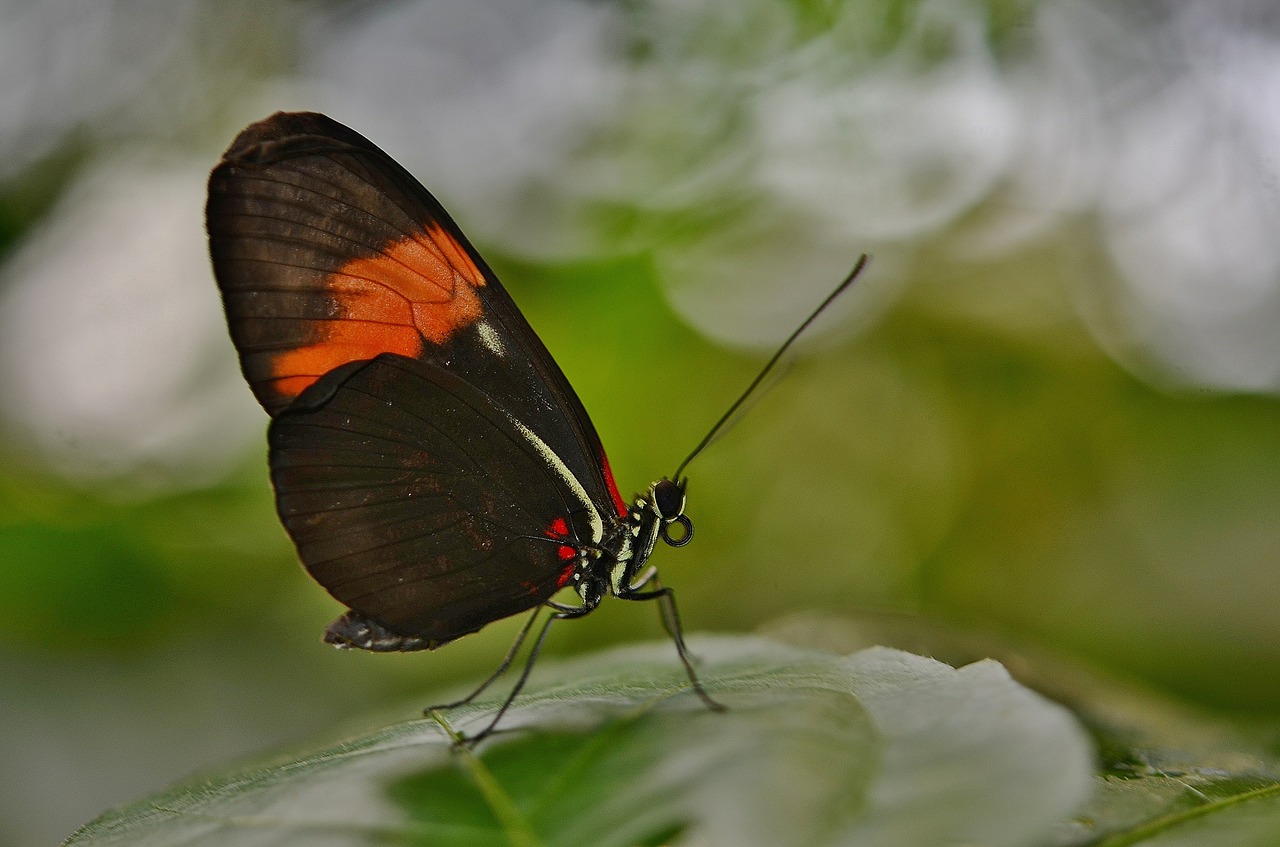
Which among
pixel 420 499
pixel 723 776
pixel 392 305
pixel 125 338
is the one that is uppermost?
pixel 125 338

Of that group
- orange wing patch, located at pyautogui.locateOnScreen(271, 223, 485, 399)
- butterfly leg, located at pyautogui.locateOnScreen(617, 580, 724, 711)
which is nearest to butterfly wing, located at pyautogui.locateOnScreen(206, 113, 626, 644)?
orange wing patch, located at pyautogui.locateOnScreen(271, 223, 485, 399)

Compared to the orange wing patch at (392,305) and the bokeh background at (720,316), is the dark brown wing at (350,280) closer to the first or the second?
the orange wing patch at (392,305)

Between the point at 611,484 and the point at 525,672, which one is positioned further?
the point at 611,484

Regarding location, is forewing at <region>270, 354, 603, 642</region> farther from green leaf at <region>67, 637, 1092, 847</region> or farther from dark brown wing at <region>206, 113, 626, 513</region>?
green leaf at <region>67, 637, 1092, 847</region>

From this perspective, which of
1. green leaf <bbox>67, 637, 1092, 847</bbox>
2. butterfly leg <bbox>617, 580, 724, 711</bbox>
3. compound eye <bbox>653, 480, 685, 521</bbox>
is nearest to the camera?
green leaf <bbox>67, 637, 1092, 847</bbox>

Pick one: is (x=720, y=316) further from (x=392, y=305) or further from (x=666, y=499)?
(x=392, y=305)

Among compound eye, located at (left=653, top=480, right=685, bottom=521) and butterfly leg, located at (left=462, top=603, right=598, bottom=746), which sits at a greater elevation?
compound eye, located at (left=653, top=480, right=685, bottom=521)

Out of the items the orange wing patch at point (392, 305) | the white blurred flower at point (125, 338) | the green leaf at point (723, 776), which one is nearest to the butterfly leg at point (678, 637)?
the green leaf at point (723, 776)

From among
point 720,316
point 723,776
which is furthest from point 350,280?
point 720,316
